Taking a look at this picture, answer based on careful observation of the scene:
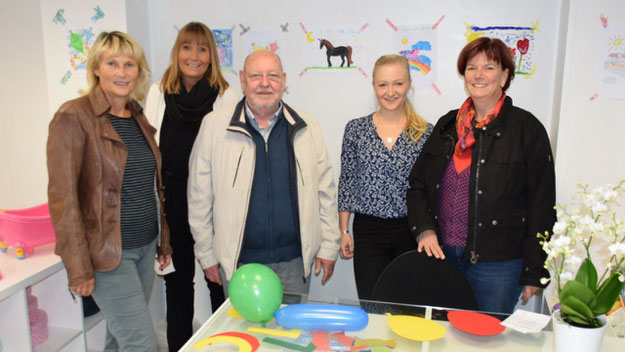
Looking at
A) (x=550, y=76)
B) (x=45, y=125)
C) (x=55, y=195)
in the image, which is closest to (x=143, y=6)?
(x=45, y=125)

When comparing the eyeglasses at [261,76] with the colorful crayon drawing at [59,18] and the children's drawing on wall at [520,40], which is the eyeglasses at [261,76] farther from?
the colorful crayon drawing at [59,18]

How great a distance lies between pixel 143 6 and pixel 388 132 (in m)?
1.76

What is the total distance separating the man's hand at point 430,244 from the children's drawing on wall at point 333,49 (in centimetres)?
120

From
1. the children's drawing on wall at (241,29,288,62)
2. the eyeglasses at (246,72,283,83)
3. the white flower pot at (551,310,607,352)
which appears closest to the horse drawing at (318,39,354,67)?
the children's drawing on wall at (241,29,288,62)

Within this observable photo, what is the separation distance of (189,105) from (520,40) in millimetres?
1828

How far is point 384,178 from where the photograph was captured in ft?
6.87

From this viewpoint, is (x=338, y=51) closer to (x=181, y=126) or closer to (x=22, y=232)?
(x=181, y=126)

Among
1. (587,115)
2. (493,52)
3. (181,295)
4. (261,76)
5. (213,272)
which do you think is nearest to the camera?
(493,52)

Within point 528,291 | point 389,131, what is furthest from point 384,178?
point 528,291

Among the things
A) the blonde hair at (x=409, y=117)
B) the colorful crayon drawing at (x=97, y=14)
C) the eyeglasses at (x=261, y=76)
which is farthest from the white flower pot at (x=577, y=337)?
the colorful crayon drawing at (x=97, y=14)

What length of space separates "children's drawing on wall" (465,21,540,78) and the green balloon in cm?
190

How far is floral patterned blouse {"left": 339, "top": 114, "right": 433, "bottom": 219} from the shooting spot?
2.08 meters

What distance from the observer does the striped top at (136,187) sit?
178cm

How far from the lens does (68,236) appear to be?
5.32 feet
